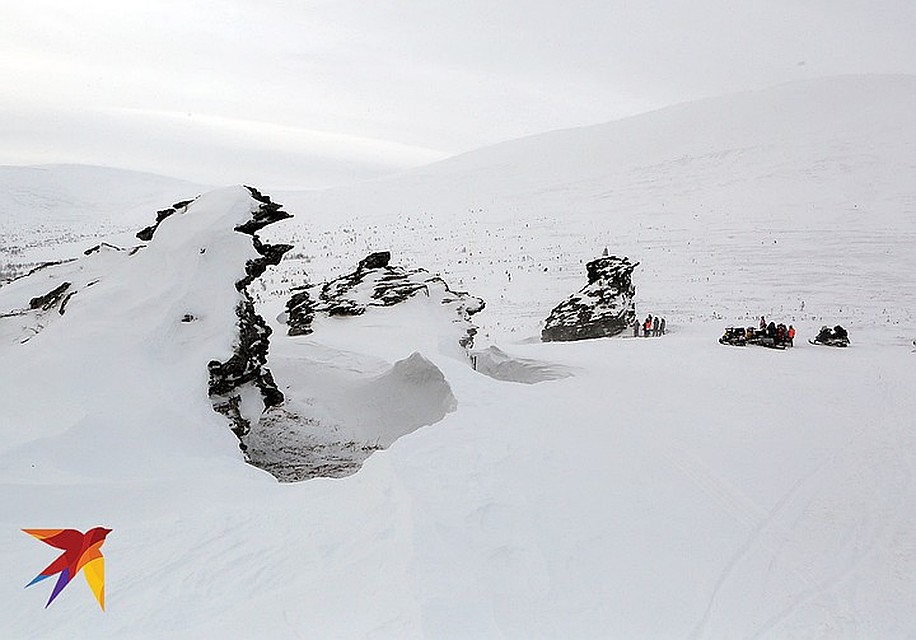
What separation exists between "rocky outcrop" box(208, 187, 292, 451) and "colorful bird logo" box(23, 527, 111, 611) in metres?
3.57

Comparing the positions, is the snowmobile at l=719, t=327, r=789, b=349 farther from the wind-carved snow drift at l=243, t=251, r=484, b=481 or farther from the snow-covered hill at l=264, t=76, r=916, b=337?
the wind-carved snow drift at l=243, t=251, r=484, b=481

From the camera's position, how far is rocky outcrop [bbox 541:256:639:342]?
70.2ft

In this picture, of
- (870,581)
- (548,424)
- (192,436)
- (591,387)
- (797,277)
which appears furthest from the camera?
(797,277)

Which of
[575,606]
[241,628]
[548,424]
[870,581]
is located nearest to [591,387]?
[548,424]

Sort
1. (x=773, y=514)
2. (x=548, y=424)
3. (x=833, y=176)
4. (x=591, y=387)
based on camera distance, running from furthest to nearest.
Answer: (x=833, y=176)
(x=591, y=387)
(x=548, y=424)
(x=773, y=514)

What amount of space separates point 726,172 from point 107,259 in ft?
148

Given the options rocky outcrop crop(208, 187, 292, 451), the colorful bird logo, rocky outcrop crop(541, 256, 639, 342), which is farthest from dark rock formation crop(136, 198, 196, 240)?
rocky outcrop crop(541, 256, 639, 342)

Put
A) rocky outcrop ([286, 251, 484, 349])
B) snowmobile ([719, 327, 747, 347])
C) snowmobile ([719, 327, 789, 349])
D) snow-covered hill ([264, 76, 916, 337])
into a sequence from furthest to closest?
snow-covered hill ([264, 76, 916, 337])
snowmobile ([719, 327, 747, 347])
snowmobile ([719, 327, 789, 349])
rocky outcrop ([286, 251, 484, 349])

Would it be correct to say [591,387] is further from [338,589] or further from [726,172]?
[726,172]

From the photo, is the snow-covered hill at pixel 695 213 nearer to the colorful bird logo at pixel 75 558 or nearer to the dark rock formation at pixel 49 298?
the dark rock formation at pixel 49 298

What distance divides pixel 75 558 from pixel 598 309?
1795 cm

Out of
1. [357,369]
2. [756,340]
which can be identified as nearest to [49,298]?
[357,369]

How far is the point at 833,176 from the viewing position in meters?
42.8

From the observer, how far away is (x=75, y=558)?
221 inches
